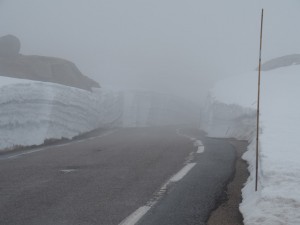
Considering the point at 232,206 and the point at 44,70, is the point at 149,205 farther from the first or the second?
the point at 44,70

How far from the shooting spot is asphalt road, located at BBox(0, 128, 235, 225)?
14.1 feet

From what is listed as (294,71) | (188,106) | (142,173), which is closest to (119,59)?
(188,106)

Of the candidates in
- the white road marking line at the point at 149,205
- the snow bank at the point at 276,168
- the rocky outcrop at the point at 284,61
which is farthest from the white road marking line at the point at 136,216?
the rocky outcrop at the point at 284,61

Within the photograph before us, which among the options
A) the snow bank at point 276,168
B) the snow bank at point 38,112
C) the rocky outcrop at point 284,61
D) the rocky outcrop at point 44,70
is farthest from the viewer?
the rocky outcrop at point 284,61

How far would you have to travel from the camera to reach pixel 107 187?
5656mm

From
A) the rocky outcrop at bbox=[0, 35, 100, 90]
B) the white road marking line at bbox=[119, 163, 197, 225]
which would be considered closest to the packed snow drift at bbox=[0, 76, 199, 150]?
the rocky outcrop at bbox=[0, 35, 100, 90]

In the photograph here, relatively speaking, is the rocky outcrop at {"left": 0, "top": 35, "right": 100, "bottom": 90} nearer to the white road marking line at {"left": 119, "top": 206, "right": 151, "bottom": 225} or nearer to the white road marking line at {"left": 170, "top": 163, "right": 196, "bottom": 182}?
the white road marking line at {"left": 170, "top": 163, "right": 196, "bottom": 182}

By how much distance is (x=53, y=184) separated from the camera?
593cm

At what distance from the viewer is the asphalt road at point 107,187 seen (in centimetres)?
429

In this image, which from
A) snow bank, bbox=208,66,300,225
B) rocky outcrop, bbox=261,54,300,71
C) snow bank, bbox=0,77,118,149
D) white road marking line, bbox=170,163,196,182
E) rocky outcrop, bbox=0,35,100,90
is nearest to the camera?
snow bank, bbox=208,66,300,225

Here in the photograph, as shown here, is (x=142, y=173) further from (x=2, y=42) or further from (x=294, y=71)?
(x=2, y=42)

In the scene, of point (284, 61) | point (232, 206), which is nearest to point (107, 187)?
point (232, 206)

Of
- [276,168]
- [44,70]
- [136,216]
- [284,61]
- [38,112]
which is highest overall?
[284,61]

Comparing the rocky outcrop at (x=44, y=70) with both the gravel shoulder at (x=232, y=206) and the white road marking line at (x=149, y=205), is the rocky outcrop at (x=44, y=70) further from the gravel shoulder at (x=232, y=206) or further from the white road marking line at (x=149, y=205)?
the gravel shoulder at (x=232, y=206)
